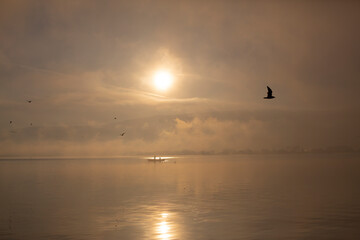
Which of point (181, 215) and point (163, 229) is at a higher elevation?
point (181, 215)

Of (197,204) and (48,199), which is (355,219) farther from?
(48,199)

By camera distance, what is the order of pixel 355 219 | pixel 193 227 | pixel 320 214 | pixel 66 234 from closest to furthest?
pixel 66 234, pixel 193 227, pixel 355 219, pixel 320 214

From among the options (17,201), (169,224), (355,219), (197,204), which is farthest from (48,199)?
(355,219)

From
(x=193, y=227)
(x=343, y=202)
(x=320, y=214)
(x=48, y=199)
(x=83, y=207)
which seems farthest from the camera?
(x=48, y=199)

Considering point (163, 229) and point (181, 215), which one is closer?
point (163, 229)

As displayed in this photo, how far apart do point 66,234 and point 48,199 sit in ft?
92.5

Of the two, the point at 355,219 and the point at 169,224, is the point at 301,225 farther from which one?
the point at 169,224

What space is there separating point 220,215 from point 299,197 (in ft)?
74.6

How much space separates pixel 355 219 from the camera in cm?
4338

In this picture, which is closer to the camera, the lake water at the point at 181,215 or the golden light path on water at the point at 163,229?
the golden light path on water at the point at 163,229

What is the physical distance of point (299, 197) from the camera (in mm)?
63125

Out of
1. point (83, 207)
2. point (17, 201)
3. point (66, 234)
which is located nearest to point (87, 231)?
point (66, 234)

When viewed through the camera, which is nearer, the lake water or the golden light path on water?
the golden light path on water

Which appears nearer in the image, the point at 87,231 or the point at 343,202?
the point at 87,231
